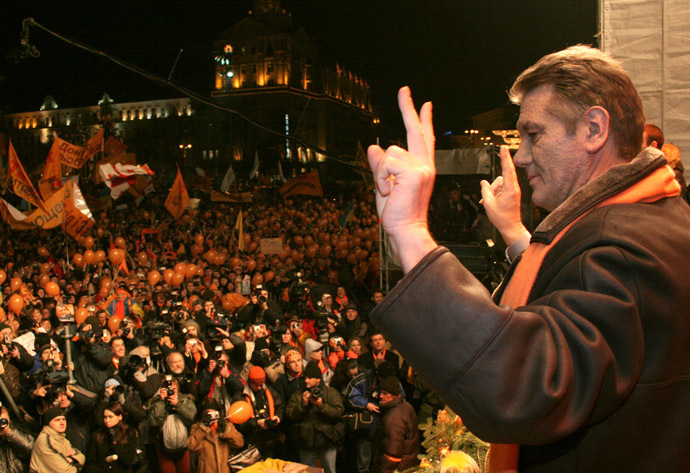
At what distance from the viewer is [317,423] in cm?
793

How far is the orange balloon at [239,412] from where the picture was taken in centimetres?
782

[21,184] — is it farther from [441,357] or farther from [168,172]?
[168,172]

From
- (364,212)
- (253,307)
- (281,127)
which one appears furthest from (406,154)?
(281,127)

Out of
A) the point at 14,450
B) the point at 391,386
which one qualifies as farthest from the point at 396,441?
the point at 14,450

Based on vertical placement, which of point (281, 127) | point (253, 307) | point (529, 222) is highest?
point (281, 127)

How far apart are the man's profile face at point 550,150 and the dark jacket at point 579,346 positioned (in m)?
0.17

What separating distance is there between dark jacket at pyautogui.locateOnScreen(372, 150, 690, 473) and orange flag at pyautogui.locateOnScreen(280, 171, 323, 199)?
19.7 metres

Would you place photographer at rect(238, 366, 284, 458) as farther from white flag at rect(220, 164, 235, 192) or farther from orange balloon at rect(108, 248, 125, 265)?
white flag at rect(220, 164, 235, 192)

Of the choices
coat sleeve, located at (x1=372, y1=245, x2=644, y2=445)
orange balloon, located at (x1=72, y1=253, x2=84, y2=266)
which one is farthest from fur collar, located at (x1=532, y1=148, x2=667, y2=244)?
orange balloon, located at (x1=72, y1=253, x2=84, y2=266)

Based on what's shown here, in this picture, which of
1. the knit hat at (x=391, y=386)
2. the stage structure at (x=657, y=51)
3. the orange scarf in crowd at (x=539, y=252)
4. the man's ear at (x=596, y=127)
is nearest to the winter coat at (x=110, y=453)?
the knit hat at (x=391, y=386)

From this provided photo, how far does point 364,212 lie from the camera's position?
1083 inches

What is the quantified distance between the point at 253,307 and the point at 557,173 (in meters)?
11.7

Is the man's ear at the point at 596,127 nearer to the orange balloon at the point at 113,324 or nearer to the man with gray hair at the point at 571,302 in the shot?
the man with gray hair at the point at 571,302

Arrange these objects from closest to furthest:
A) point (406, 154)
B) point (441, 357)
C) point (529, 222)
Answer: point (441, 357) < point (406, 154) < point (529, 222)
